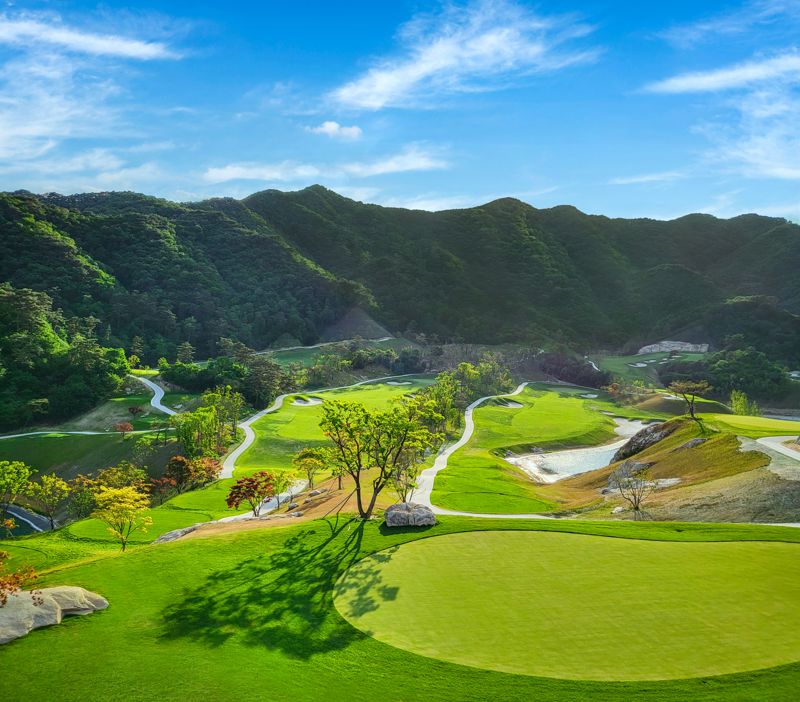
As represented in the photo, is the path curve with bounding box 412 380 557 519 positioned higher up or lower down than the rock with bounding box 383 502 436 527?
lower down

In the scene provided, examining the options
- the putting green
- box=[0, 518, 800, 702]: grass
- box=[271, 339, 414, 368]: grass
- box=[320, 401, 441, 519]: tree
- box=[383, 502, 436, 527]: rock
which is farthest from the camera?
box=[271, 339, 414, 368]: grass

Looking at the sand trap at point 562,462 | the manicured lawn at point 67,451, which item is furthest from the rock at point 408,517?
the manicured lawn at point 67,451

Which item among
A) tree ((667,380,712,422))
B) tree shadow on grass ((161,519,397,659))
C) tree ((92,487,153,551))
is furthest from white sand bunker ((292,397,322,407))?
tree shadow on grass ((161,519,397,659))

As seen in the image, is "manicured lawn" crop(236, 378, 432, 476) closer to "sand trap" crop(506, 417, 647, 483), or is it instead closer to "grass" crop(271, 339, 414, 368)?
"sand trap" crop(506, 417, 647, 483)

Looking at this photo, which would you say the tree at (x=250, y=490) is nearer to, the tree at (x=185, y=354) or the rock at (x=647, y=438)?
the rock at (x=647, y=438)

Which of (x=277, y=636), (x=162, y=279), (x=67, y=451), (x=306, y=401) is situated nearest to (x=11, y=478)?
(x=67, y=451)

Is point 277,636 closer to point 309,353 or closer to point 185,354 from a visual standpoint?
point 185,354
